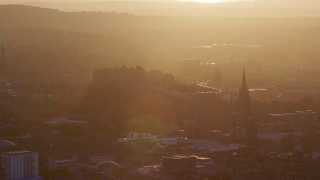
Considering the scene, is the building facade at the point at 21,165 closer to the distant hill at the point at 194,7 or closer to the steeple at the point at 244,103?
the steeple at the point at 244,103

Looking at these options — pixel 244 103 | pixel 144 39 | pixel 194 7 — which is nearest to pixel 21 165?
pixel 244 103

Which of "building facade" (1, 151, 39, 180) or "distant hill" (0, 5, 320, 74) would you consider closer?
"building facade" (1, 151, 39, 180)

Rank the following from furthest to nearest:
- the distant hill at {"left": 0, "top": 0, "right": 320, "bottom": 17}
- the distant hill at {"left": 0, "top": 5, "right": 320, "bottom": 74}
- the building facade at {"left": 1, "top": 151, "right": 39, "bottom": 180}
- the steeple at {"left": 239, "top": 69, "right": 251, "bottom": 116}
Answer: the distant hill at {"left": 0, "top": 0, "right": 320, "bottom": 17}, the distant hill at {"left": 0, "top": 5, "right": 320, "bottom": 74}, the steeple at {"left": 239, "top": 69, "right": 251, "bottom": 116}, the building facade at {"left": 1, "top": 151, "right": 39, "bottom": 180}

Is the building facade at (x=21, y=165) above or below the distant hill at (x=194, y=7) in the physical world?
below

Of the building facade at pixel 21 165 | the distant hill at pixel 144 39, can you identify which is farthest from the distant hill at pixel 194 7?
the building facade at pixel 21 165

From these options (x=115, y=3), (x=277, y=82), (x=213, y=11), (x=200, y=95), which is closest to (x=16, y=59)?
(x=277, y=82)

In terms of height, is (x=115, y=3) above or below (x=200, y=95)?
above

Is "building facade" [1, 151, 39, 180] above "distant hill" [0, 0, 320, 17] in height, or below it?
below

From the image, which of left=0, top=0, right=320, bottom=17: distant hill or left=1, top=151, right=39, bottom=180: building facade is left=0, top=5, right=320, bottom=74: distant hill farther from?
left=1, top=151, right=39, bottom=180: building facade

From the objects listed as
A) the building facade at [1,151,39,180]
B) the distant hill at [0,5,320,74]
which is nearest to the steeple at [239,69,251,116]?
the building facade at [1,151,39,180]

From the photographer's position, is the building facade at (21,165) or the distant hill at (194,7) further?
the distant hill at (194,7)

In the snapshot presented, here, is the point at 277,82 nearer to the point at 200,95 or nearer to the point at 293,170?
the point at 200,95
